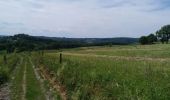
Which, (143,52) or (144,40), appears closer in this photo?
(143,52)

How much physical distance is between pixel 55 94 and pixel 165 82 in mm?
8598

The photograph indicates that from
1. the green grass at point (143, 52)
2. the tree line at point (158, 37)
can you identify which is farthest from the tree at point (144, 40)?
the green grass at point (143, 52)

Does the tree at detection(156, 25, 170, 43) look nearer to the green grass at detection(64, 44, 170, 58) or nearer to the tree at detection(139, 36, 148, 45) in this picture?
the tree at detection(139, 36, 148, 45)

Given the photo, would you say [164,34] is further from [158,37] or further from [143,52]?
[143,52]

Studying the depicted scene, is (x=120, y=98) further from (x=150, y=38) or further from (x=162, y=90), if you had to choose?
(x=150, y=38)

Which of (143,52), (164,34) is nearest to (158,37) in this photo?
(164,34)

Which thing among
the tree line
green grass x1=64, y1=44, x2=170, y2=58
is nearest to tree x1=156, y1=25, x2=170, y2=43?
the tree line

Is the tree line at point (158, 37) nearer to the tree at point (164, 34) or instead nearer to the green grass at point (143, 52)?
the tree at point (164, 34)

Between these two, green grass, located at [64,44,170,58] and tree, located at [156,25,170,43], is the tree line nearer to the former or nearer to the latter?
tree, located at [156,25,170,43]

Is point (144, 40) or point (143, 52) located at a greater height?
point (144, 40)

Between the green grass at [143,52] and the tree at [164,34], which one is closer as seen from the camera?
the green grass at [143,52]

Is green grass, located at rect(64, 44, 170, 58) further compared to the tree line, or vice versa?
the tree line

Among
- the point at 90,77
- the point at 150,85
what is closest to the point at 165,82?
the point at 150,85

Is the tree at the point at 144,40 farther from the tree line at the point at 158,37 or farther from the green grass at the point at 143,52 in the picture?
the green grass at the point at 143,52
